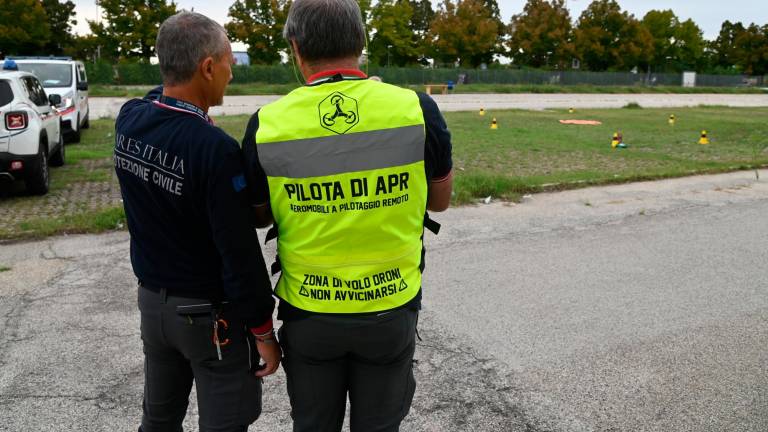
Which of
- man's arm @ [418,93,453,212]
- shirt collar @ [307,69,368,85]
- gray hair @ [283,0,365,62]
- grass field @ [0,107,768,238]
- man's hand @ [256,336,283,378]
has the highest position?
gray hair @ [283,0,365,62]

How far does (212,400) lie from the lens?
2.26 meters

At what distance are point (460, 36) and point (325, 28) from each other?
73896mm

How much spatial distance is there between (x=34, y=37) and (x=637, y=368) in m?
61.5

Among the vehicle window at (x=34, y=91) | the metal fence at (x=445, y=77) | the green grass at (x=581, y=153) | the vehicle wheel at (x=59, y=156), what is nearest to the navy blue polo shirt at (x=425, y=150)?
the green grass at (x=581, y=153)

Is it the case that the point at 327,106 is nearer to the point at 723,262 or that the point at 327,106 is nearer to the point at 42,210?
the point at 723,262

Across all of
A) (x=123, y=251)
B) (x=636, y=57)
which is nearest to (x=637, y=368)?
(x=123, y=251)

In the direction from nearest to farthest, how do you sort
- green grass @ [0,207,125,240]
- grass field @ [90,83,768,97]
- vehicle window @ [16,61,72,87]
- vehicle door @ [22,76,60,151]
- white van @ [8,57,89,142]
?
green grass @ [0,207,125,240], vehicle door @ [22,76,60,151], white van @ [8,57,89,142], vehicle window @ [16,61,72,87], grass field @ [90,83,768,97]

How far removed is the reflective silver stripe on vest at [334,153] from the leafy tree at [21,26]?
196 ft

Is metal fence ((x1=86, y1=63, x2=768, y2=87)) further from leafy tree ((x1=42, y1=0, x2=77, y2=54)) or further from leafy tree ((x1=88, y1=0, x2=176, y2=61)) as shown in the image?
leafy tree ((x1=42, y1=0, x2=77, y2=54))

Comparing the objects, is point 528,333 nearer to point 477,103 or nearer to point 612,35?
point 477,103

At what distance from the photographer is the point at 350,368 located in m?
2.24

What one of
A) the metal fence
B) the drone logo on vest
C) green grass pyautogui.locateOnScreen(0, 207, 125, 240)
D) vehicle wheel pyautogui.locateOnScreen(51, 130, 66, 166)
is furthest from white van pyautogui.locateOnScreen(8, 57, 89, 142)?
the metal fence

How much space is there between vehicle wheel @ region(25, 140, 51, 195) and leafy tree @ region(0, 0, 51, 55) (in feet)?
168

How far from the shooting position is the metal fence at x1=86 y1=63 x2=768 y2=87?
4725cm
